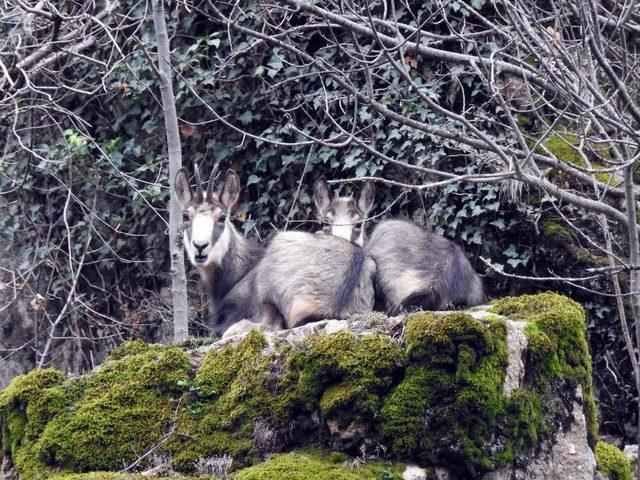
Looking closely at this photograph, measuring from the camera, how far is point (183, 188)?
873cm

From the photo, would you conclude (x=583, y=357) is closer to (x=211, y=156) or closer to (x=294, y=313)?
(x=294, y=313)

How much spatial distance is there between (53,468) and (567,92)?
4197 mm

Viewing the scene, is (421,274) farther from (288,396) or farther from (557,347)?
(288,396)

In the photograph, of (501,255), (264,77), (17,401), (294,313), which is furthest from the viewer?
(264,77)

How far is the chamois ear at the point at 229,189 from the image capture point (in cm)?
899

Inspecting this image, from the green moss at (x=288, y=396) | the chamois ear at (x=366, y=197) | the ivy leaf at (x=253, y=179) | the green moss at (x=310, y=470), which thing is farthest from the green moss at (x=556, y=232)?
the green moss at (x=310, y=470)

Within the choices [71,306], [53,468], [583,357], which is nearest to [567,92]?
[583,357]

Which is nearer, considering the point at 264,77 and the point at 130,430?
the point at 130,430

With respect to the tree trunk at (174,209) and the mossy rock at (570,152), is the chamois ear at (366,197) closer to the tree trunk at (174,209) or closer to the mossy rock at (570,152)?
the mossy rock at (570,152)

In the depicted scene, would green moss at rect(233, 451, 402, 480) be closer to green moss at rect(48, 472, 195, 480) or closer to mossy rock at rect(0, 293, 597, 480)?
mossy rock at rect(0, 293, 597, 480)

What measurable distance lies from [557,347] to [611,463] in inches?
43.6

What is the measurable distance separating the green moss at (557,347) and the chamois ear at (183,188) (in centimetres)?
320

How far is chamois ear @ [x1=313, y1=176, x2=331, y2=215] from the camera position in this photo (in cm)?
1037

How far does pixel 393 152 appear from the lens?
10.5m
